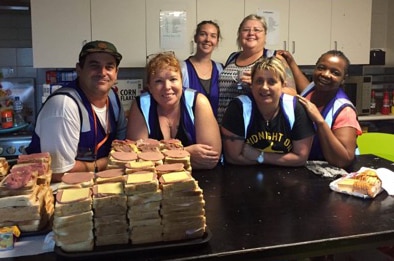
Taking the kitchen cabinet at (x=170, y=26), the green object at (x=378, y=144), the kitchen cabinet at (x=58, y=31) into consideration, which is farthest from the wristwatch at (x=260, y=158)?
the kitchen cabinet at (x=58, y=31)

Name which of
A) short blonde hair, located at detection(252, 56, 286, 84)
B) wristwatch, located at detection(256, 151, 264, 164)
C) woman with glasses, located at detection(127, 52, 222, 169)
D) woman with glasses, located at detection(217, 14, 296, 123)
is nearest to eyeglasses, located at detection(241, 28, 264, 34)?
woman with glasses, located at detection(217, 14, 296, 123)

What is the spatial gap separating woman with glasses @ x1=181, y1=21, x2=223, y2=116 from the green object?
1006mm

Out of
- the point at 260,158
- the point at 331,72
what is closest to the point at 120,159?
the point at 260,158

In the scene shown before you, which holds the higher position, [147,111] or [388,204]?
[147,111]

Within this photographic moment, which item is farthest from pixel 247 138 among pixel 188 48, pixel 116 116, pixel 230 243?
pixel 188 48

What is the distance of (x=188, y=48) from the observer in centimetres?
351

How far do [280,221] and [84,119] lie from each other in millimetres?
970

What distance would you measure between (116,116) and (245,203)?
851mm

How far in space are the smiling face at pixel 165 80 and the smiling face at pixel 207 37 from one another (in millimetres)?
866

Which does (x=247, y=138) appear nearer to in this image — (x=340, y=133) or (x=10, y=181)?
(x=340, y=133)

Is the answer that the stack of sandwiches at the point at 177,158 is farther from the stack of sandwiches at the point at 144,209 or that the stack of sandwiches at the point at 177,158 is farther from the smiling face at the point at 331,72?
the smiling face at the point at 331,72

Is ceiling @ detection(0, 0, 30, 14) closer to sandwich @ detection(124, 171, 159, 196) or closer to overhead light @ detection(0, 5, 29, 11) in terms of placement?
overhead light @ detection(0, 5, 29, 11)

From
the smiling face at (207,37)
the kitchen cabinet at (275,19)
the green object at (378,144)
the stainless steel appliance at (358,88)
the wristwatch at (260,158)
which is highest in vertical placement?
the kitchen cabinet at (275,19)

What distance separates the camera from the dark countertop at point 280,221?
3.71 ft
